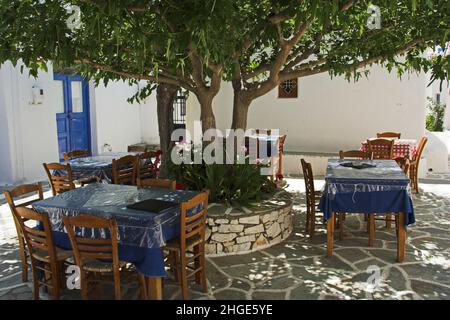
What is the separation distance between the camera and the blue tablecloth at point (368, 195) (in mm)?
5566

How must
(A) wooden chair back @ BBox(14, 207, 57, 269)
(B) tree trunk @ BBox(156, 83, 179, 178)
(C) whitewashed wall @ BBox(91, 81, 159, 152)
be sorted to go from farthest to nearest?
(C) whitewashed wall @ BBox(91, 81, 159, 152) → (B) tree trunk @ BBox(156, 83, 179, 178) → (A) wooden chair back @ BBox(14, 207, 57, 269)

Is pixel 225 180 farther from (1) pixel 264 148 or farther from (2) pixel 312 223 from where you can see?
(1) pixel 264 148

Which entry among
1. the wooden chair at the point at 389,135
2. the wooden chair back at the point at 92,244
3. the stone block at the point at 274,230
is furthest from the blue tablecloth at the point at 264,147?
the wooden chair back at the point at 92,244

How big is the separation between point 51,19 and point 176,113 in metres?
11.6

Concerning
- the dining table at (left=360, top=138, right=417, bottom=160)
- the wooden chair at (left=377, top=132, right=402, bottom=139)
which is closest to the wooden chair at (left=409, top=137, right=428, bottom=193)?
the dining table at (left=360, top=138, right=417, bottom=160)

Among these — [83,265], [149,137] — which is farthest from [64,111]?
[83,265]

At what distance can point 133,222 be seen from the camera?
4156mm

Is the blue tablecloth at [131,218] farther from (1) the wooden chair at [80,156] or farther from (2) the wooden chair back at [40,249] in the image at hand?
(1) the wooden chair at [80,156]

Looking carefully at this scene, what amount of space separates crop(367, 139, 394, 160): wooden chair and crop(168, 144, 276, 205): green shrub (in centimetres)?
338

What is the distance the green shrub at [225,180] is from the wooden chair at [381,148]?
3.38m

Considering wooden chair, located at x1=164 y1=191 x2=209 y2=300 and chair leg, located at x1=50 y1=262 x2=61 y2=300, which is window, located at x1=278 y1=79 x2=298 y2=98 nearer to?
wooden chair, located at x1=164 y1=191 x2=209 y2=300

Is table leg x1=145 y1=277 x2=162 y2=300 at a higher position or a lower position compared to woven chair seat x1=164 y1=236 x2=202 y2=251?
lower

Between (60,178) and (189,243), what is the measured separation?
323 centimetres

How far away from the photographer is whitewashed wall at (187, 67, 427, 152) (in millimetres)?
11250
